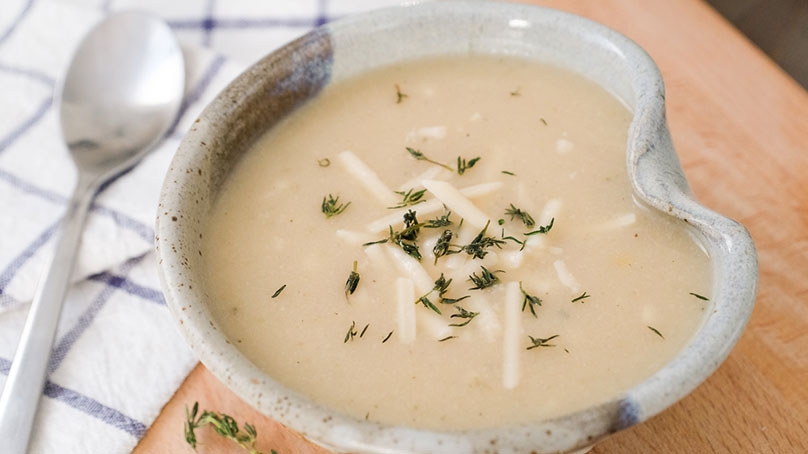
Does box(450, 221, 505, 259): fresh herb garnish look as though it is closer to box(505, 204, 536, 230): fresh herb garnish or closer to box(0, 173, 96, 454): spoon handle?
box(505, 204, 536, 230): fresh herb garnish

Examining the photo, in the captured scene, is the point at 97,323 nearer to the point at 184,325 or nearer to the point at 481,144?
the point at 184,325

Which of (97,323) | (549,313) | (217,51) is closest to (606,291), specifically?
(549,313)

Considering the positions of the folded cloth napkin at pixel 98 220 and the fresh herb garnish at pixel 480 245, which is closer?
the fresh herb garnish at pixel 480 245

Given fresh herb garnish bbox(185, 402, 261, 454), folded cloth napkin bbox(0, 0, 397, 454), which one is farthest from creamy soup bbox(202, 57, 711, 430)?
folded cloth napkin bbox(0, 0, 397, 454)

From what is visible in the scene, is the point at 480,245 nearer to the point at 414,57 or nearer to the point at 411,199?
the point at 411,199

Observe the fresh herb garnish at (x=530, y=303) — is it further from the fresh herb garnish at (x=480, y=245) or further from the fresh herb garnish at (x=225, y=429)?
the fresh herb garnish at (x=225, y=429)

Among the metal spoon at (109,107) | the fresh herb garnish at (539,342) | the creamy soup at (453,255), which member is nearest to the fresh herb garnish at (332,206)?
the creamy soup at (453,255)
